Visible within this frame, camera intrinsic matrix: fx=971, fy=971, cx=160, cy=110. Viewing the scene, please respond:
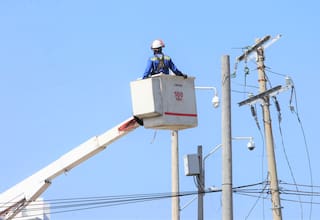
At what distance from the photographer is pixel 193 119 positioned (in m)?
19.4

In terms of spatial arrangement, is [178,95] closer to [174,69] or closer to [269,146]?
[174,69]

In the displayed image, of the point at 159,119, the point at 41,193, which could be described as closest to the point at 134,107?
the point at 159,119

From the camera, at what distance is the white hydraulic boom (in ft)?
71.8

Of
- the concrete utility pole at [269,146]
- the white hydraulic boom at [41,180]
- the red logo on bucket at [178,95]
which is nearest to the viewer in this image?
the red logo on bucket at [178,95]

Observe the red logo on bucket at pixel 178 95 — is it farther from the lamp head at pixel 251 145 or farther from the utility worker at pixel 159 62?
the lamp head at pixel 251 145

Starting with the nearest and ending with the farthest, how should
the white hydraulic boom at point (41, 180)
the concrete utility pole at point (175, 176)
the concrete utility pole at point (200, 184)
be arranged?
the concrete utility pole at point (200, 184)
the white hydraulic boom at point (41, 180)
the concrete utility pole at point (175, 176)

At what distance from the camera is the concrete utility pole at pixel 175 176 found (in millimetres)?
22969

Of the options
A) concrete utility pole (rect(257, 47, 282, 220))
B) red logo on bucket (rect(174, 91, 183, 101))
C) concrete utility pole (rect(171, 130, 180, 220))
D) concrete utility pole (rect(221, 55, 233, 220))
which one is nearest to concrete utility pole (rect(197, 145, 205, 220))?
red logo on bucket (rect(174, 91, 183, 101))

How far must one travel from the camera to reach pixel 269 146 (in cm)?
2648

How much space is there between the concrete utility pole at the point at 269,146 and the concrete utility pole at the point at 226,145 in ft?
29.7

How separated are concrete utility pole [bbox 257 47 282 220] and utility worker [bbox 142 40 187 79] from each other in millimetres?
7734

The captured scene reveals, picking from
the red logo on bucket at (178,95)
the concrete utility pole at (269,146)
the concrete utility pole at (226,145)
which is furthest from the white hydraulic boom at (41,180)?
the concrete utility pole at (269,146)

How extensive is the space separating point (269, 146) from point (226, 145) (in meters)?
9.53

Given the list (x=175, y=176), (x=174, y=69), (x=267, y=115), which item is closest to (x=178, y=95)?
(x=174, y=69)
